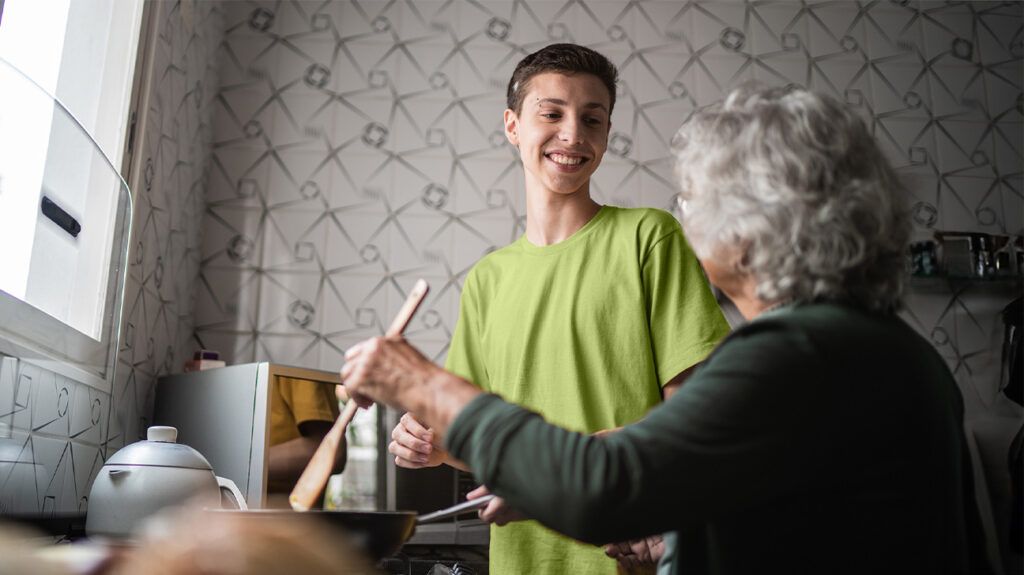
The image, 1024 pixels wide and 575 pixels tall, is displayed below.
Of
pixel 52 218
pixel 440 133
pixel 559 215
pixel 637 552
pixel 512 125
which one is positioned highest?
pixel 440 133

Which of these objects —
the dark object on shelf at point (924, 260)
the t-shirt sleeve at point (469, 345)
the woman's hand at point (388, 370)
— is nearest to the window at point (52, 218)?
the woman's hand at point (388, 370)

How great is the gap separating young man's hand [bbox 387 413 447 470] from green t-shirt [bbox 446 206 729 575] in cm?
13

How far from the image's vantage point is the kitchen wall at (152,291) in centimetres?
112

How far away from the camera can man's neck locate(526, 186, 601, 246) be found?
123 centimetres

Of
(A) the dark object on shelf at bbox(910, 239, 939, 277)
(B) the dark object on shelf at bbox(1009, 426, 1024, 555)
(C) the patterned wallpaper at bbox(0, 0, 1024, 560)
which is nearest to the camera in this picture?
(B) the dark object on shelf at bbox(1009, 426, 1024, 555)

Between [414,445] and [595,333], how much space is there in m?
0.27

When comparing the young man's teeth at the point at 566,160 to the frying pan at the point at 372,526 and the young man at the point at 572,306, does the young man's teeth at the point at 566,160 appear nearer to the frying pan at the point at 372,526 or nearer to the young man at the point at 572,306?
the young man at the point at 572,306

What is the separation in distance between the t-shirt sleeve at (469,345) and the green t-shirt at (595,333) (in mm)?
33

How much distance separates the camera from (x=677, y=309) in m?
1.04

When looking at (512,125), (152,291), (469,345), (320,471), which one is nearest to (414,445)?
(320,471)

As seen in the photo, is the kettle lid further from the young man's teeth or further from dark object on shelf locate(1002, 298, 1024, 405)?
dark object on shelf locate(1002, 298, 1024, 405)

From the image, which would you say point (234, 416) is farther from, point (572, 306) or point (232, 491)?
point (572, 306)

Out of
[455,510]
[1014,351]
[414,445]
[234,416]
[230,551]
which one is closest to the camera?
[230,551]

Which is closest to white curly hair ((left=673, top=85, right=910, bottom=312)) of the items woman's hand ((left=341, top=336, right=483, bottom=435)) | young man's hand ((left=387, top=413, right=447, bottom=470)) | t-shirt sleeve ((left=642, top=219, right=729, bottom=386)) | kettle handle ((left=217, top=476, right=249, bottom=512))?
woman's hand ((left=341, top=336, right=483, bottom=435))
